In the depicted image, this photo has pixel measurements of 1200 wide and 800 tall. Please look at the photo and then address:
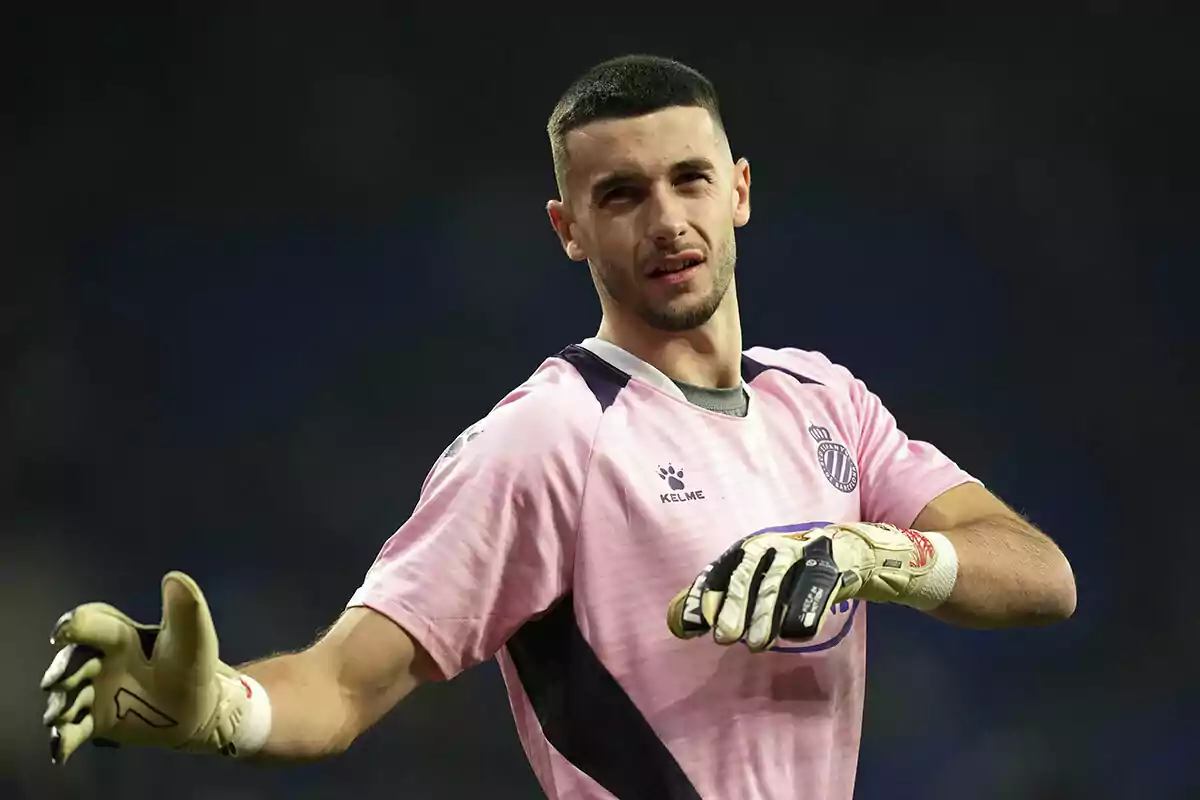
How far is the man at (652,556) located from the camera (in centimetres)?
149

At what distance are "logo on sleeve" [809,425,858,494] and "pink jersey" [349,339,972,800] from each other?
11cm

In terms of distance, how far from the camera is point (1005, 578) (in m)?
1.84

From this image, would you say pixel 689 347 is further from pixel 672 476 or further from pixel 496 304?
pixel 496 304

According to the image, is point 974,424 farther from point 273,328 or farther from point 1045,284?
point 273,328

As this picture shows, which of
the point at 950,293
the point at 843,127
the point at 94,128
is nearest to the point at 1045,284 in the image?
the point at 950,293

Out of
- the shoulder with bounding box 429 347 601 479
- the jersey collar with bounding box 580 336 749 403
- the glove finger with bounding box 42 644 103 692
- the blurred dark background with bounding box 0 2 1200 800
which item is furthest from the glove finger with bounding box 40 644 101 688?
the blurred dark background with bounding box 0 2 1200 800

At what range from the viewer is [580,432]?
173 centimetres

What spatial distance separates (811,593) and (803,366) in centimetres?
63

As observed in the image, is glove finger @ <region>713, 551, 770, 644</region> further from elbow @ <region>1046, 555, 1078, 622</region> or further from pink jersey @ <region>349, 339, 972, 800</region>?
elbow @ <region>1046, 555, 1078, 622</region>

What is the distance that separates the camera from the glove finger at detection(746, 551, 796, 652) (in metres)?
1.45

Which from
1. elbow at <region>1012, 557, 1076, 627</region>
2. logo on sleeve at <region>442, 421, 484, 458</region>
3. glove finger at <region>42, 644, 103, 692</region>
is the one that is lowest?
glove finger at <region>42, 644, 103, 692</region>

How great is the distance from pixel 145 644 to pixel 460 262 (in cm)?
283

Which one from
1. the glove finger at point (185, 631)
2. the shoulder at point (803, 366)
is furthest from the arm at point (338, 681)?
the shoulder at point (803, 366)

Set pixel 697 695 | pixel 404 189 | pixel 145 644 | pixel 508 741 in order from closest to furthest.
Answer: pixel 145 644, pixel 697 695, pixel 508 741, pixel 404 189
